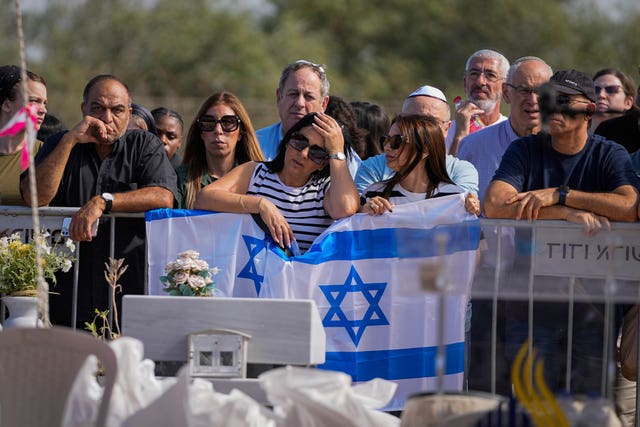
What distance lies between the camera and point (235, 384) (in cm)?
614

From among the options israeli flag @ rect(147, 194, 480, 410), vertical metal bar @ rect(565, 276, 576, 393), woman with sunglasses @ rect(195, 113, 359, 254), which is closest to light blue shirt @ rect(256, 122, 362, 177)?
woman with sunglasses @ rect(195, 113, 359, 254)

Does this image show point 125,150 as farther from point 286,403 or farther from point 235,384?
point 286,403

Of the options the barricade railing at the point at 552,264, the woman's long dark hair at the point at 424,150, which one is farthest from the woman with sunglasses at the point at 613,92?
the barricade railing at the point at 552,264

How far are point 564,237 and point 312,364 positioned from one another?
148 cm

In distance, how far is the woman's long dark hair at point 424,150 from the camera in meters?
6.97

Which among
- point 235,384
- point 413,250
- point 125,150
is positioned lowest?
point 235,384

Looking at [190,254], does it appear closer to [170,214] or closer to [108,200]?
[170,214]

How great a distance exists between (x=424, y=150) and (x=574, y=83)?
0.90 metres

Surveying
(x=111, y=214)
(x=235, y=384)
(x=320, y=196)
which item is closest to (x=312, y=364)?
(x=235, y=384)

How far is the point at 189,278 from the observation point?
6492mm

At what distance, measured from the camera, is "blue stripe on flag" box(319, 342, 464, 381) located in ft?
22.3

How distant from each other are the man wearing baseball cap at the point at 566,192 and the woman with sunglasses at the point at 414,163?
311 mm

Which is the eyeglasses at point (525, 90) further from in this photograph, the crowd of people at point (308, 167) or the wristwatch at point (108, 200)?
the wristwatch at point (108, 200)

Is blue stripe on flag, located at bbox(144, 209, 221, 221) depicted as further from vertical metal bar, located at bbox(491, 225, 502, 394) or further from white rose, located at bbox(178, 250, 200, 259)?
vertical metal bar, located at bbox(491, 225, 502, 394)
